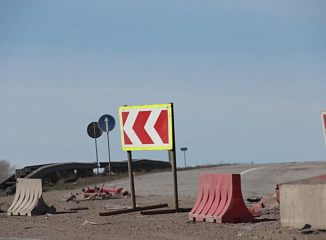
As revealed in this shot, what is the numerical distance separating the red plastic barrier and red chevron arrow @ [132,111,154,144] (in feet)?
7.40

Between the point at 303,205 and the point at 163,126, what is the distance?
191 inches

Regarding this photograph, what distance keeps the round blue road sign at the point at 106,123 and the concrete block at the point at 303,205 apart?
1742cm

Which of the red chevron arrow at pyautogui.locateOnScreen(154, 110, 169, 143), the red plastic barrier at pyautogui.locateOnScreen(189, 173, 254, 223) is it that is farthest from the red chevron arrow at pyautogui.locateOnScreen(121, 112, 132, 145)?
the red plastic barrier at pyautogui.locateOnScreen(189, 173, 254, 223)

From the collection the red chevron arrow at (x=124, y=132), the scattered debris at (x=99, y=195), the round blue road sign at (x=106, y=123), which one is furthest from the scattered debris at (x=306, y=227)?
the round blue road sign at (x=106, y=123)

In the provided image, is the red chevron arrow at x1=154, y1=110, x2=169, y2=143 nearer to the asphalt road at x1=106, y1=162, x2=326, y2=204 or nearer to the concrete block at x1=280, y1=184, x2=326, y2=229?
the concrete block at x1=280, y1=184, x2=326, y2=229

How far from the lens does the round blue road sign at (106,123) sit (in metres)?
27.3

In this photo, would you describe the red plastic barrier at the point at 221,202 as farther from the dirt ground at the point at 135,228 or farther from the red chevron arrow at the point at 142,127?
the red chevron arrow at the point at 142,127

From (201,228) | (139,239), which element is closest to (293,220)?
(201,228)

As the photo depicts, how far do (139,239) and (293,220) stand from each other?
2469 millimetres

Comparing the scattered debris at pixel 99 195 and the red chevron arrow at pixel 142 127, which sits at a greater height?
the red chevron arrow at pixel 142 127

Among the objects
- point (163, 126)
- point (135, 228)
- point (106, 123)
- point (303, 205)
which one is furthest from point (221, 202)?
point (106, 123)

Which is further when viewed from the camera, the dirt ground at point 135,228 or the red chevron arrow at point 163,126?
the red chevron arrow at point 163,126

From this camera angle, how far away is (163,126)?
14.2 metres

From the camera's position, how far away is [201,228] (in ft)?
36.6
